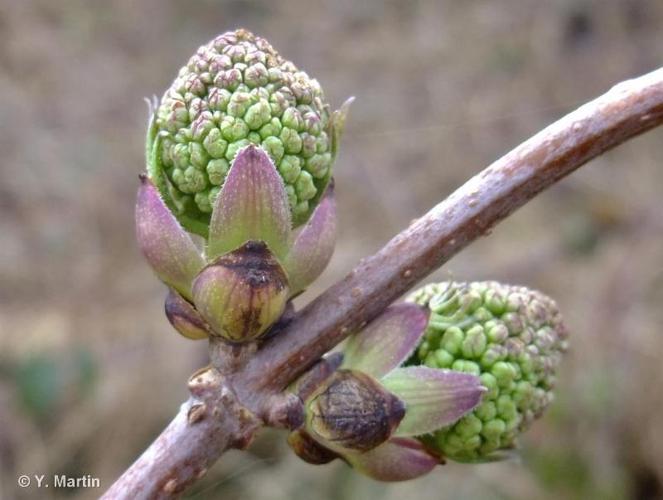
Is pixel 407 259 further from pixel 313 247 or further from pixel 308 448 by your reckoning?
pixel 308 448

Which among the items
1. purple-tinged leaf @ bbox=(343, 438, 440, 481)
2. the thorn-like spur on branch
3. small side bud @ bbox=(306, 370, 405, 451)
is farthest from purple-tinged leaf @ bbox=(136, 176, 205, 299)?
purple-tinged leaf @ bbox=(343, 438, 440, 481)

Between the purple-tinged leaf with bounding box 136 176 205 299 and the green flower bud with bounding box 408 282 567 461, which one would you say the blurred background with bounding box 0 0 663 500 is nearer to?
the green flower bud with bounding box 408 282 567 461

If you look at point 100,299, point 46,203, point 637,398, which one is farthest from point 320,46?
point 637,398

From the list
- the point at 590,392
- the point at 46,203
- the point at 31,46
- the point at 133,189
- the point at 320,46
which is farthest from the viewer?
the point at 320,46

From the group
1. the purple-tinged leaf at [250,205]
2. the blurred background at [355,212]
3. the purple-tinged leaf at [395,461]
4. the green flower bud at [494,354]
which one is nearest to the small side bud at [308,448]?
the purple-tinged leaf at [395,461]

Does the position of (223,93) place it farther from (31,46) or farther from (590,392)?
(31,46)

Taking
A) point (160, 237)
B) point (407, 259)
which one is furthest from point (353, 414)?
point (160, 237)

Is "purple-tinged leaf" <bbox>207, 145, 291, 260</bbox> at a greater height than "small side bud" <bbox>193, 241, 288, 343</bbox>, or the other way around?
"purple-tinged leaf" <bbox>207, 145, 291, 260</bbox>
